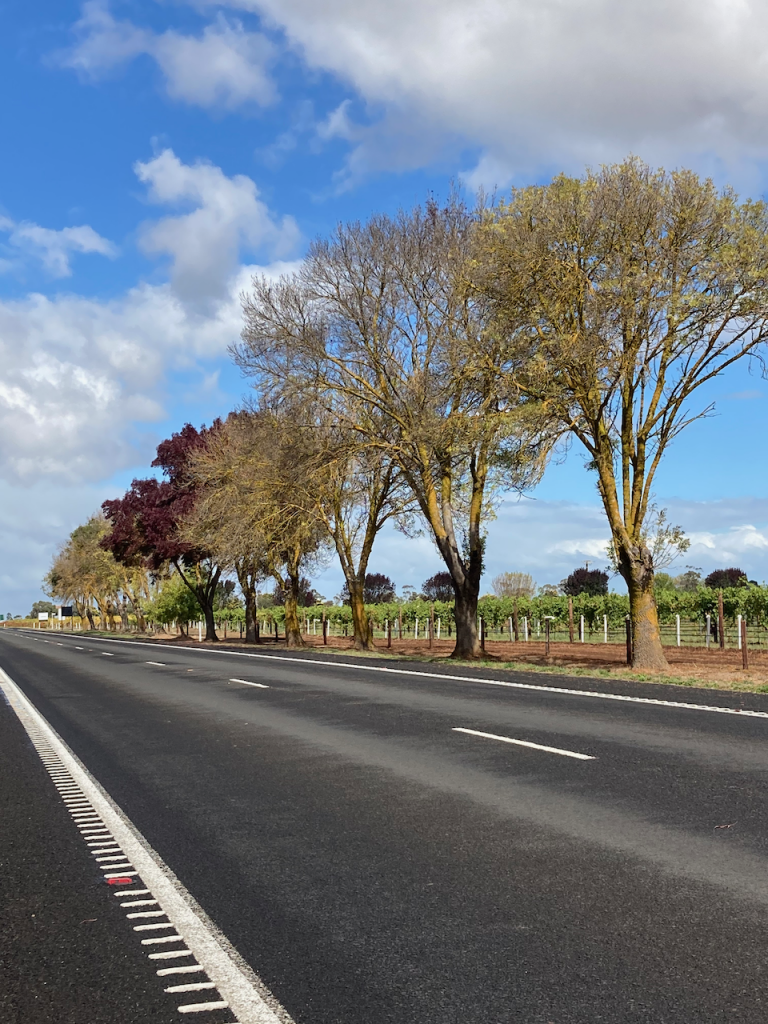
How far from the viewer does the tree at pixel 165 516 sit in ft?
166

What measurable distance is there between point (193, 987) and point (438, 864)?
202 cm

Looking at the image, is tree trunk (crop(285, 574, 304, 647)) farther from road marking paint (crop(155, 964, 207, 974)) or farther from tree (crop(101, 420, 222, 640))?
road marking paint (crop(155, 964, 207, 974))

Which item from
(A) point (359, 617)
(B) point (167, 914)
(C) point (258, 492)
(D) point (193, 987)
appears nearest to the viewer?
(D) point (193, 987)

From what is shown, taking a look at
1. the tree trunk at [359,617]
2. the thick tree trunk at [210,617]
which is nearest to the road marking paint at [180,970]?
the tree trunk at [359,617]

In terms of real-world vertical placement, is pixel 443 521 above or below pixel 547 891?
above

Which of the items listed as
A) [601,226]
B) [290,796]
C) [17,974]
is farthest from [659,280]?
[17,974]

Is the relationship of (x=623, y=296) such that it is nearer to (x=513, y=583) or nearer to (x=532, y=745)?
(x=532, y=745)

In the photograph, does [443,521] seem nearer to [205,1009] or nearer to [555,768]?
[555,768]

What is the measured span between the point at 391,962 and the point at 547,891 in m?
1.22

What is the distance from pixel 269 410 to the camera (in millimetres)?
30844

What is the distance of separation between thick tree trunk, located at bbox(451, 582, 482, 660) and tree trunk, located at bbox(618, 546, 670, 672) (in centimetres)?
727

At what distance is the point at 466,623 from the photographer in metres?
28.7

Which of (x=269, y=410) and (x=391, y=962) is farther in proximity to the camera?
(x=269, y=410)

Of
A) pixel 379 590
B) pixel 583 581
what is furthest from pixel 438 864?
pixel 379 590
